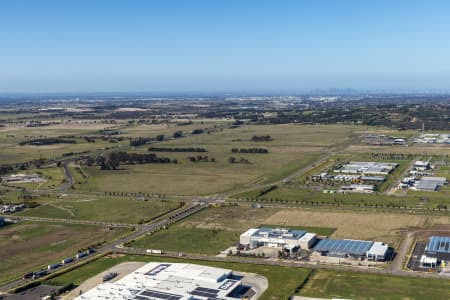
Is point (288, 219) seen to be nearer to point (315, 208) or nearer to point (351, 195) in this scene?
point (315, 208)

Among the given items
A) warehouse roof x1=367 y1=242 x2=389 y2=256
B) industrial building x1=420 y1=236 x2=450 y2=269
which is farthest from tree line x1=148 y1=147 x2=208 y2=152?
industrial building x1=420 y1=236 x2=450 y2=269

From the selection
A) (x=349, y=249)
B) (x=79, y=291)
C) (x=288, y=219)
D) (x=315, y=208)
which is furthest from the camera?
(x=315, y=208)

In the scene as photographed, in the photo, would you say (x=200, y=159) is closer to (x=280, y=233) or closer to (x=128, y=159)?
(x=128, y=159)

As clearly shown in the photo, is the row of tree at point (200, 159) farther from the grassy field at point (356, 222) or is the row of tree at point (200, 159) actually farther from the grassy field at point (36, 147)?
the grassy field at point (356, 222)

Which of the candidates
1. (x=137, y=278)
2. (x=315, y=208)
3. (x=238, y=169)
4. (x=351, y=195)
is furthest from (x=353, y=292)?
(x=238, y=169)

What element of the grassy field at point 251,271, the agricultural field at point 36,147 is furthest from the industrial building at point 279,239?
the agricultural field at point 36,147

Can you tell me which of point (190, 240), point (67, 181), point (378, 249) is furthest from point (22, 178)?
point (378, 249)
